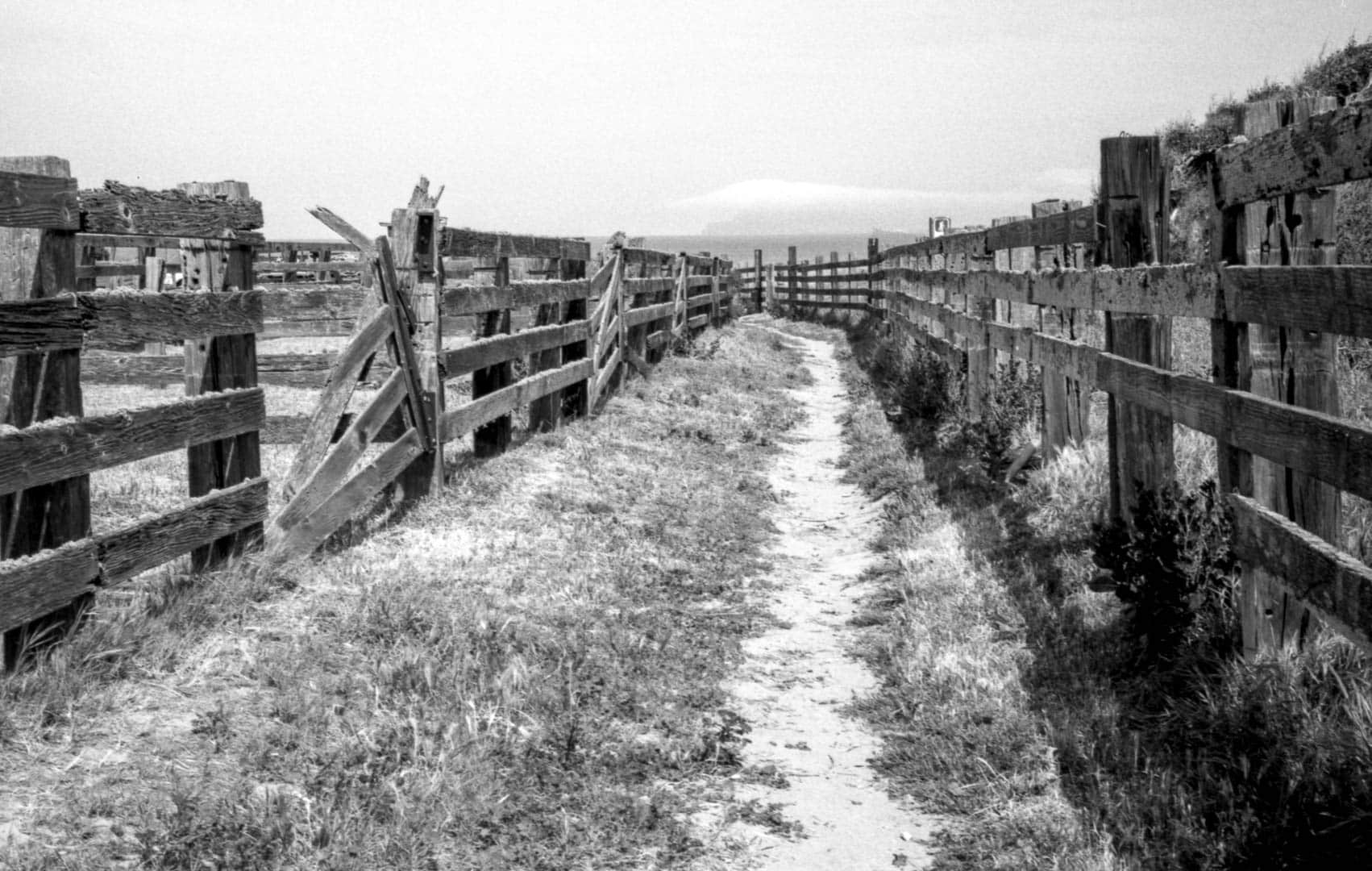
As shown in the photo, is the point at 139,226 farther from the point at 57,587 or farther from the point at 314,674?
the point at 314,674

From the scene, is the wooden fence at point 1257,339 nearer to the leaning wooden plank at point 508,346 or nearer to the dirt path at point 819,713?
the dirt path at point 819,713

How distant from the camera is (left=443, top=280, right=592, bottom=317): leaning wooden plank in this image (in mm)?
8406

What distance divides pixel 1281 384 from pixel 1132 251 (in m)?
1.93

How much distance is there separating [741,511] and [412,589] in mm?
3656

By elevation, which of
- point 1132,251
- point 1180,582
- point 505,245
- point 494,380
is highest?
point 505,245

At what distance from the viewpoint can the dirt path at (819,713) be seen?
3857mm

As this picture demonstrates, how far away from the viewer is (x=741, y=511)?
9.01 meters

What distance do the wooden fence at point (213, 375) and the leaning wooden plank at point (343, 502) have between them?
1 centimetres

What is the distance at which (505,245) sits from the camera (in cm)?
947

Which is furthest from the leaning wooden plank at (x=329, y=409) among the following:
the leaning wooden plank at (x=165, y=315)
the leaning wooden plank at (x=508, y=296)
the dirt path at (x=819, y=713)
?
the dirt path at (x=819, y=713)

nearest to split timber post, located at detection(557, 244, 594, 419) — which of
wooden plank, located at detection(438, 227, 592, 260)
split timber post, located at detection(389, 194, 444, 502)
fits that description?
wooden plank, located at detection(438, 227, 592, 260)

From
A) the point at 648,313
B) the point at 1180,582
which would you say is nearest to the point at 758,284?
the point at 648,313

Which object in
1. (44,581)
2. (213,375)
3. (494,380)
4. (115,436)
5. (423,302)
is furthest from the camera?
(494,380)

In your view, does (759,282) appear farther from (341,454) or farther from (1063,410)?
(341,454)
